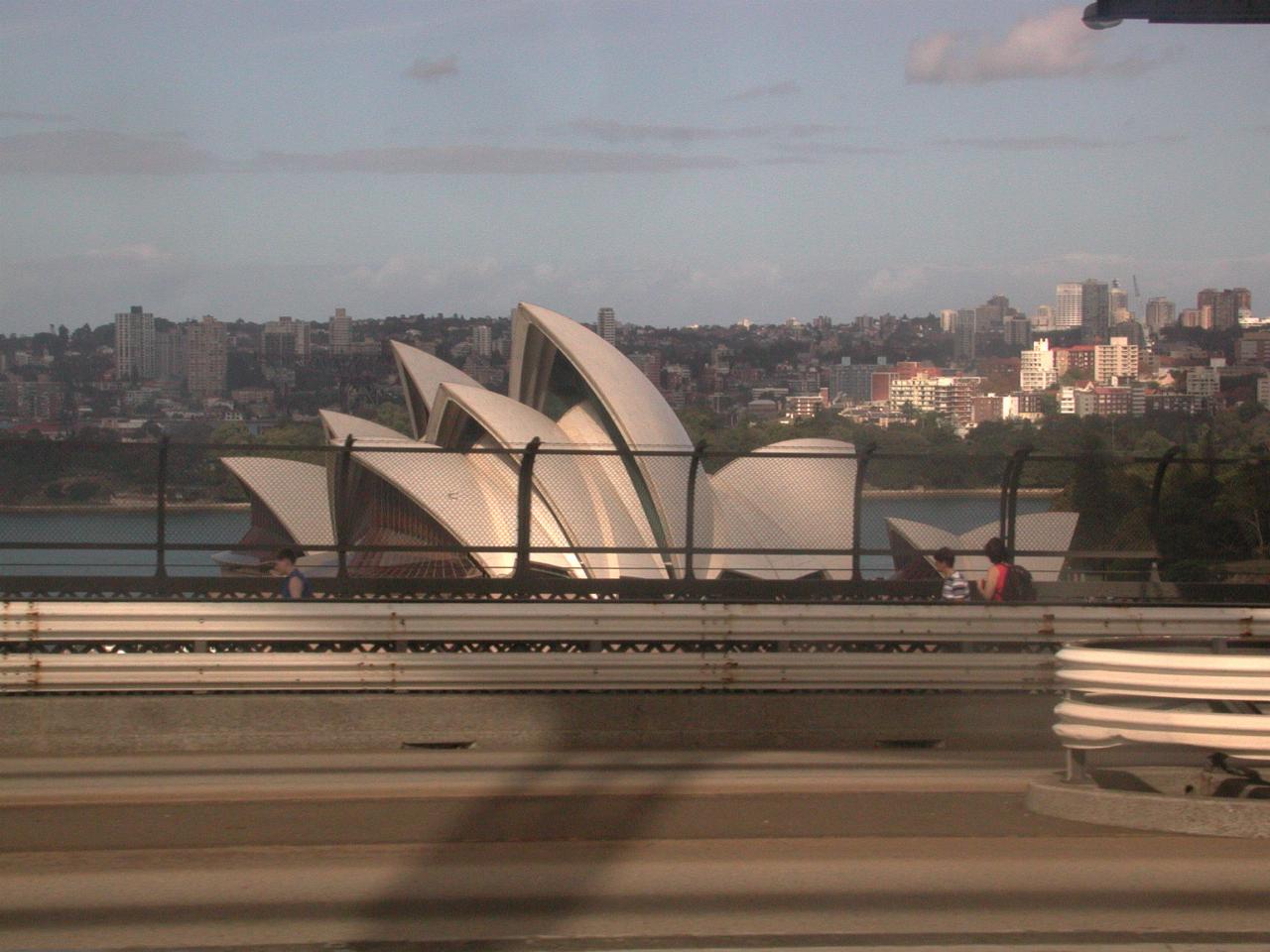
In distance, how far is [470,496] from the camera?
93.7 feet

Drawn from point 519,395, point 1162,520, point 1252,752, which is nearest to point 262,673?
point 1252,752

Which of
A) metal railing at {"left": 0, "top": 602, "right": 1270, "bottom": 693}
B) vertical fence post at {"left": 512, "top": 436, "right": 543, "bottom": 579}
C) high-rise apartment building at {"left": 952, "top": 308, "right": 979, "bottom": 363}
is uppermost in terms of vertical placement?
high-rise apartment building at {"left": 952, "top": 308, "right": 979, "bottom": 363}

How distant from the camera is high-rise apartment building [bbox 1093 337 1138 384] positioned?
107750 mm

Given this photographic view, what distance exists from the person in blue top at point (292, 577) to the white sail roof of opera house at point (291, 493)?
573 inches

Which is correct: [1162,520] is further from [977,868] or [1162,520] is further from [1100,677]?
[977,868]

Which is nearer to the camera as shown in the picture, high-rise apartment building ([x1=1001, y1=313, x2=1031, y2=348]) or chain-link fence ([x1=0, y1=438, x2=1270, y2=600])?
chain-link fence ([x1=0, y1=438, x2=1270, y2=600])

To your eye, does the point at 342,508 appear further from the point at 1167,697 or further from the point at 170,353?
the point at 170,353

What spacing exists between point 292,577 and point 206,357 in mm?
78686

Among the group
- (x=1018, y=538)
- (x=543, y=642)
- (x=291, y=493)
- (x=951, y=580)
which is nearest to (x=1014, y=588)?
(x=951, y=580)

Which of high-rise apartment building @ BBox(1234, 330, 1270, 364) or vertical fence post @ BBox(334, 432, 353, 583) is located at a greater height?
high-rise apartment building @ BBox(1234, 330, 1270, 364)

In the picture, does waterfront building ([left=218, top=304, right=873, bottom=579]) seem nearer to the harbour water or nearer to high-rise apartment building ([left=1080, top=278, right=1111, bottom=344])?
the harbour water

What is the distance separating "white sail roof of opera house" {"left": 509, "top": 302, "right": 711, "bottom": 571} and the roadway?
70.8 feet

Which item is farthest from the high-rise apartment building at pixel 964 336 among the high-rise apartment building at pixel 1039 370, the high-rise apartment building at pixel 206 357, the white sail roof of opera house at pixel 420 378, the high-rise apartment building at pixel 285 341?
the white sail roof of opera house at pixel 420 378

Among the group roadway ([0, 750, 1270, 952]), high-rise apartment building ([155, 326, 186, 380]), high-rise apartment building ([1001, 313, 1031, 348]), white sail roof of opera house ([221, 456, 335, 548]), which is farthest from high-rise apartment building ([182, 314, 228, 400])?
high-rise apartment building ([1001, 313, 1031, 348])
